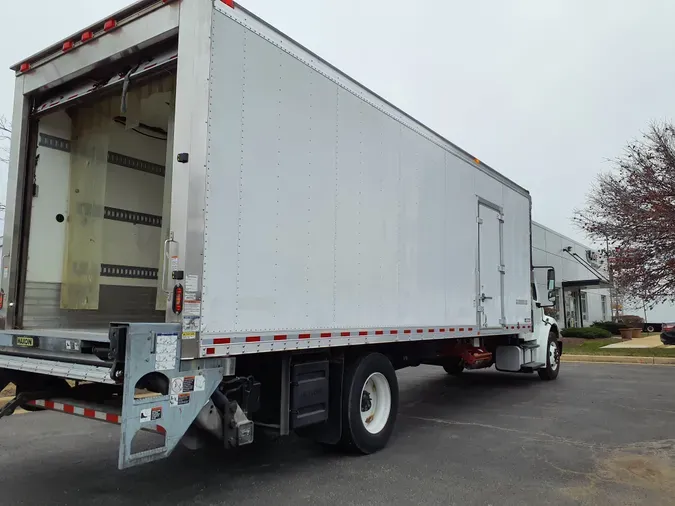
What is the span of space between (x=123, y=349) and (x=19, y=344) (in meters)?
1.96

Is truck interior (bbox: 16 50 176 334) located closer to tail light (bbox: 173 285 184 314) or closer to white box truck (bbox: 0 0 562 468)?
white box truck (bbox: 0 0 562 468)

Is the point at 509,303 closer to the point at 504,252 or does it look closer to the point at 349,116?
the point at 504,252

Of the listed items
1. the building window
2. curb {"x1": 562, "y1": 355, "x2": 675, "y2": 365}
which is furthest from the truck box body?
the building window

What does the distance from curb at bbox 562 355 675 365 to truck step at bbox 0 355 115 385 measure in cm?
1507

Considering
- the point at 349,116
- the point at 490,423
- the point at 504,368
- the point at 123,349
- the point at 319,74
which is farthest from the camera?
the point at 504,368

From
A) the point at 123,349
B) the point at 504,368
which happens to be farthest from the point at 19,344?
the point at 504,368

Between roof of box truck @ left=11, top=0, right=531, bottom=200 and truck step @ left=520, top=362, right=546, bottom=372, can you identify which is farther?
truck step @ left=520, top=362, right=546, bottom=372

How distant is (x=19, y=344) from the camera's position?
495 centimetres

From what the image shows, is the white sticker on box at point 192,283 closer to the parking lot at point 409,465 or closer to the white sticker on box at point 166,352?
the white sticker on box at point 166,352

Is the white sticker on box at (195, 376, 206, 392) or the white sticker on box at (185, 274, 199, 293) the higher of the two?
the white sticker on box at (185, 274, 199, 293)

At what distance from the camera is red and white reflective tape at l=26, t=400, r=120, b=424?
13.0 ft

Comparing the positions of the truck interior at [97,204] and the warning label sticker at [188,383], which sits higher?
the truck interior at [97,204]

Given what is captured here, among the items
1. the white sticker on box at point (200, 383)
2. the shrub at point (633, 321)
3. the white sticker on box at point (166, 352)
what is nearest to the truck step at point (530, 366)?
the white sticker on box at point (200, 383)

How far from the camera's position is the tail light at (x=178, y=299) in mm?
3877
